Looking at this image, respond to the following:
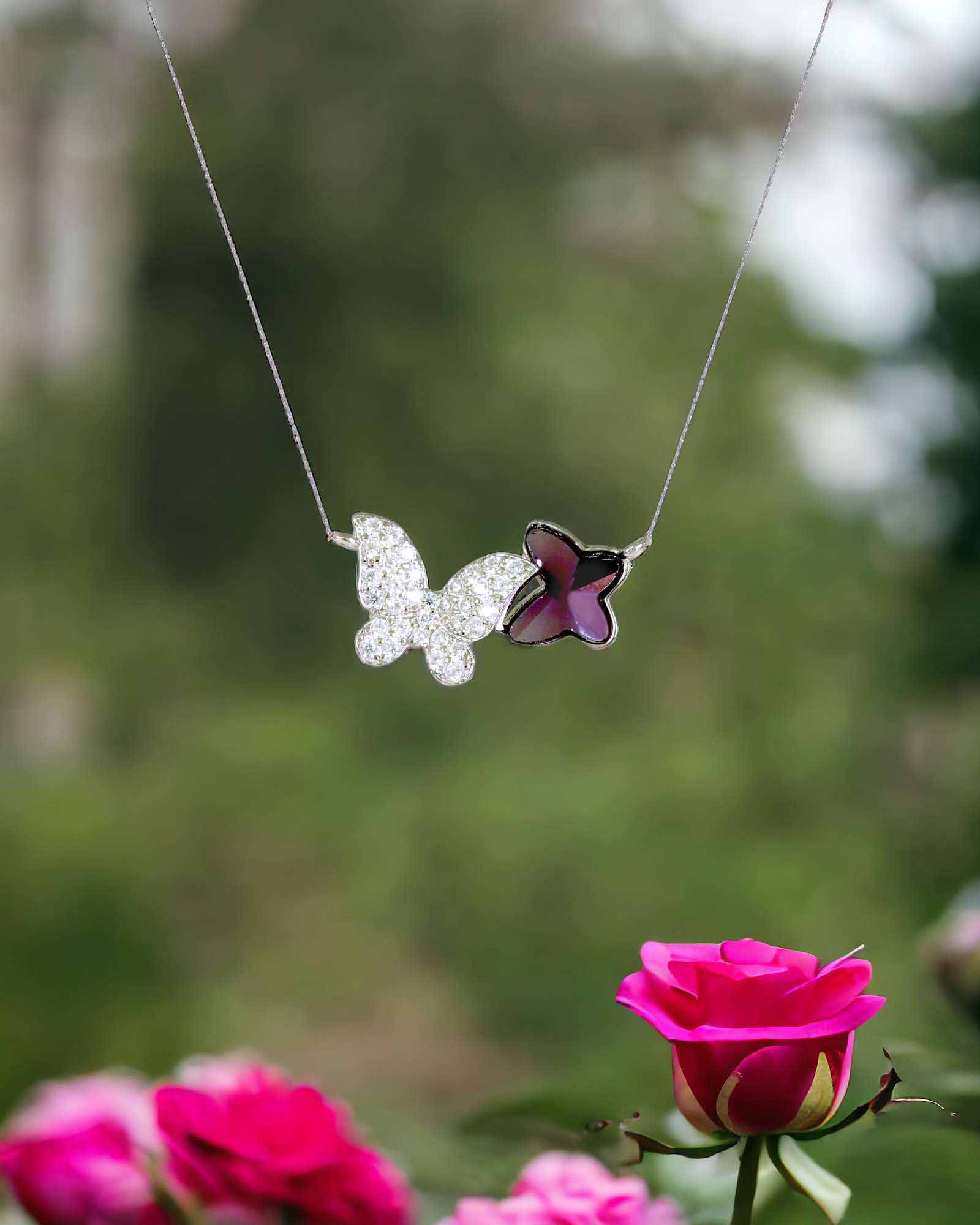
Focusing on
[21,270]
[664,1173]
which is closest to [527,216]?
[21,270]

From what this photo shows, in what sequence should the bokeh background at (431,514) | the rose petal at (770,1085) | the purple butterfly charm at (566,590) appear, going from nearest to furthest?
the rose petal at (770,1085) → the purple butterfly charm at (566,590) → the bokeh background at (431,514)

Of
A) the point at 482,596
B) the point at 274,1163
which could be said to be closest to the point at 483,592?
the point at 482,596

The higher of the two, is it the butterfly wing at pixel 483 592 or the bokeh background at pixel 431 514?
the bokeh background at pixel 431 514

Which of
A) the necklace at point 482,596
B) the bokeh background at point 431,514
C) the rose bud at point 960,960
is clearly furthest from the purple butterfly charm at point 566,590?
the bokeh background at point 431,514

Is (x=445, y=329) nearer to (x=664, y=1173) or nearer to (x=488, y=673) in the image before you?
(x=488, y=673)

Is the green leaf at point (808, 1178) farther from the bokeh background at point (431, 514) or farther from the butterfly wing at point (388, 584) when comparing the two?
the bokeh background at point (431, 514)

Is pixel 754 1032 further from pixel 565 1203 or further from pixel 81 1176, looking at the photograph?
pixel 81 1176
